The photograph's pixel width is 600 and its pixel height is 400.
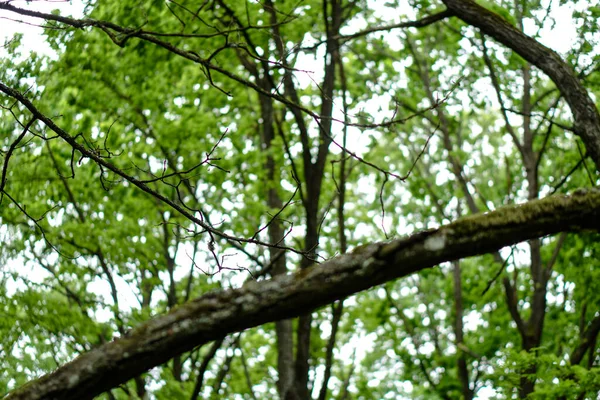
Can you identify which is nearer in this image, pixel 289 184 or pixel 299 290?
pixel 299 290

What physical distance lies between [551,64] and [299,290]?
3.94m

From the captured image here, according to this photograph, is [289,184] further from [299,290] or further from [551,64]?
[299,290]

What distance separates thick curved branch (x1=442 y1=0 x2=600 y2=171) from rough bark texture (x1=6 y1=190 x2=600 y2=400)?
2667 mm

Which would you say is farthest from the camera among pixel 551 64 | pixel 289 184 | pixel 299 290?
pixel 289 184

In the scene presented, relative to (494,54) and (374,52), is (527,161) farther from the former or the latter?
(374,52)

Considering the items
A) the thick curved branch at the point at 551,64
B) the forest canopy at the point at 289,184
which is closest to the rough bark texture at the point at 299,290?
the forest canopy at the point at 289,184

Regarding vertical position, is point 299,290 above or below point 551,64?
below

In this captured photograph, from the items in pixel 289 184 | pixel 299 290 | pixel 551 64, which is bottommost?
pixel 299 290

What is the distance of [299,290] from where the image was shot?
329cm

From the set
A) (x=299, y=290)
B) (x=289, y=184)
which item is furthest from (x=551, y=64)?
(x=289, y=184)

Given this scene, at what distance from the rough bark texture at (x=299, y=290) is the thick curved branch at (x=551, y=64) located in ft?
8.75

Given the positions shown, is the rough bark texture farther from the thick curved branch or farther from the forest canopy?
the thick curved branch

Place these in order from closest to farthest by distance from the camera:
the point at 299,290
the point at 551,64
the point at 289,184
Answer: the point at 299,290
the point at 551,64
the point at 289,184

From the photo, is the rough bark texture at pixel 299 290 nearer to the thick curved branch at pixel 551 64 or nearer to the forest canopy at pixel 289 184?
the forest canopy at pixel 289 184
